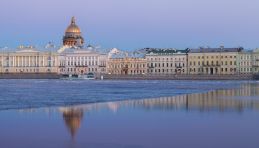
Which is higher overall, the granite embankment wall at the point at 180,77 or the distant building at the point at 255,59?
the distant building at the point at 255,59

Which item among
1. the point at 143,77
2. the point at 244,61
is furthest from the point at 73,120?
→ the point at 244,61

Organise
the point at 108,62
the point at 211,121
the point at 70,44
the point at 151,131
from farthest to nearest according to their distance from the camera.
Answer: the point at 70,44
the point at 108,62
the point at 211,121
the point at 151,131

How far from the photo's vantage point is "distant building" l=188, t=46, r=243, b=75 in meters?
91.4

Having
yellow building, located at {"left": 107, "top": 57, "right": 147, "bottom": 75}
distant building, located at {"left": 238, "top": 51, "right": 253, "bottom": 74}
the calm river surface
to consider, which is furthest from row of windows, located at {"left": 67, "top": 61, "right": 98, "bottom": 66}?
the calm river surface

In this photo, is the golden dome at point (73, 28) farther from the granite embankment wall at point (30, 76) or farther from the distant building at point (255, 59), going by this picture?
the distant building at point (255, 59)

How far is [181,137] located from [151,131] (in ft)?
3.08

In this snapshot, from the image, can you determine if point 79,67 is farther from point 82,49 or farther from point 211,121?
point 211,121

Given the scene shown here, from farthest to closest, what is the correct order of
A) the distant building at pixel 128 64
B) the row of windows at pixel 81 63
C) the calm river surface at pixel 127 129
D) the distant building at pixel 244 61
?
the row of windows at pixel 81 63
the distant building at pixel 128 64
the distant building at pixel 244 61
the calm river surface at pixel 127 129

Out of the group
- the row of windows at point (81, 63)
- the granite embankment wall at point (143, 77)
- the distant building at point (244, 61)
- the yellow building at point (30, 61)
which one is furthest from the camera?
the yellow building at point (30, 61)

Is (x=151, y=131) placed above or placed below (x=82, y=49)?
below

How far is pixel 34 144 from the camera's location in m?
8.58

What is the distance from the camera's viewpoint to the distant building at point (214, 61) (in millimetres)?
91438

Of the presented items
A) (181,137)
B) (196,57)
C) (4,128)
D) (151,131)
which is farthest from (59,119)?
(196,57)

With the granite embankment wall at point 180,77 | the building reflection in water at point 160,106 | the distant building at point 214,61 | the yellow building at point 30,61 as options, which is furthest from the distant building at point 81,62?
the building reflection in water at point 160,106
